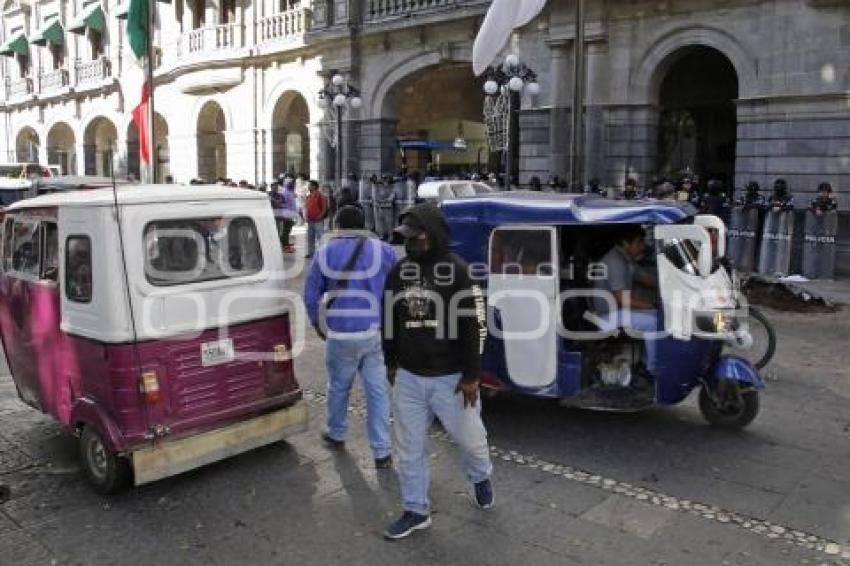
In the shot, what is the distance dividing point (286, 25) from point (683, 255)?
23217 mm

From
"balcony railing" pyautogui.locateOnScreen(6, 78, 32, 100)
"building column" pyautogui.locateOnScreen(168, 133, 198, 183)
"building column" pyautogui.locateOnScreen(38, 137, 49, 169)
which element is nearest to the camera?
"building column" pyautogui.locateOnScreen(168, 133, 198, 183)

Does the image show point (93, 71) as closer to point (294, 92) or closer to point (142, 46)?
point (294, 92)

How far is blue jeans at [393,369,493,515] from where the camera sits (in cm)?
452

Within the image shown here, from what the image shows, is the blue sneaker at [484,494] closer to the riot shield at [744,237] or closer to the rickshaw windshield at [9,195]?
the riot shield at [744,237]

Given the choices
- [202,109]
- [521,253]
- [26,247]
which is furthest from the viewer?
[202,109]

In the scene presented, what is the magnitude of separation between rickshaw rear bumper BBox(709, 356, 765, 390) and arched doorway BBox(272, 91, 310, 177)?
23.3 meters

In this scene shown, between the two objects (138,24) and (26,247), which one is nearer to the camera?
(26,247)

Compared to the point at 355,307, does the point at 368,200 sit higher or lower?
higher

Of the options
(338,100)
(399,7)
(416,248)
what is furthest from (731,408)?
(399,7)

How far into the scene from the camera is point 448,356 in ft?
14.8

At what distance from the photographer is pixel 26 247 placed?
5930 millimetres

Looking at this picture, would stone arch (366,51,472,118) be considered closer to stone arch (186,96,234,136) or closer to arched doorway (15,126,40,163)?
stone arch (186,96,234,136)

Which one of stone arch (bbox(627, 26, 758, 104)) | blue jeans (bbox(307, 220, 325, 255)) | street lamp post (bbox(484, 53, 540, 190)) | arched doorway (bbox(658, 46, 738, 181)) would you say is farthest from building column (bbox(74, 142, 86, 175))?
stone arch (bbox(627, 26, 758, 104))

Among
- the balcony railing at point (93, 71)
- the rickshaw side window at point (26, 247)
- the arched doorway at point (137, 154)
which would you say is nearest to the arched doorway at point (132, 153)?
Result: the arched doorway at point (137, 154)
